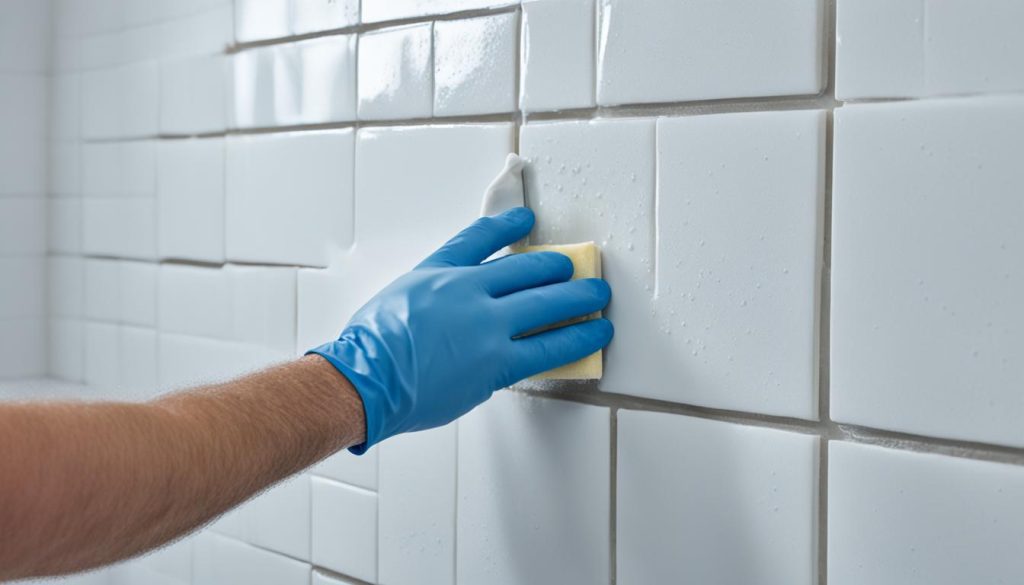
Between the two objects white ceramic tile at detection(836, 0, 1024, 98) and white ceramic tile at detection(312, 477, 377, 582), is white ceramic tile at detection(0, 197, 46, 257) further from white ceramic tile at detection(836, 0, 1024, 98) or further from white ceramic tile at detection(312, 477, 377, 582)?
white ceramic tile at detection(836, 0, 1024, 98)

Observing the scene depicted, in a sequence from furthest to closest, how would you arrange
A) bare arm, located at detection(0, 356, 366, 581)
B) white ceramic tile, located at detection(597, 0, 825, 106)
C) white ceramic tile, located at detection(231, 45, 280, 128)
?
1. white ceramic tile, located at detection(231, 45, 280, 128)
2. white ceramic tile, located at detection(597, 0, 825, 106)
3. bare arm, located at detection(0, 356, 366, 581)

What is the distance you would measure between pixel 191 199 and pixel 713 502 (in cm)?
92

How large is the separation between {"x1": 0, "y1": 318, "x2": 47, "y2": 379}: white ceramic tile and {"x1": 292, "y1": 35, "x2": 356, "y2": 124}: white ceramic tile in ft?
2.53

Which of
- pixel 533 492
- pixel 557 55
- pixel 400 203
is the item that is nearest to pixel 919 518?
pixel 533 492

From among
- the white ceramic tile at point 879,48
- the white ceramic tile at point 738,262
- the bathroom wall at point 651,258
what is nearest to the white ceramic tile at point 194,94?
the bathroom wall at point 651,258

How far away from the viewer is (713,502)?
92cm

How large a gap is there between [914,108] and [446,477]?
0.64 m

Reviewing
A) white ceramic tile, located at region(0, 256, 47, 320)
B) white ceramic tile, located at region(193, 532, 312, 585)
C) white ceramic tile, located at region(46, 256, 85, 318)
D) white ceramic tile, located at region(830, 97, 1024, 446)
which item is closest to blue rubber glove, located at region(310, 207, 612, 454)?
white ceramic tile, located at region(830, 97, 1024, 446)

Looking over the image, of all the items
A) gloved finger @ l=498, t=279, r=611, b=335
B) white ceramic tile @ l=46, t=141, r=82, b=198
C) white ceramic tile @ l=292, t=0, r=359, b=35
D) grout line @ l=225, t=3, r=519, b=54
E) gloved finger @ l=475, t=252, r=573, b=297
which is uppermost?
white ceramic tile @ l=292, t=0, r=359, b=35

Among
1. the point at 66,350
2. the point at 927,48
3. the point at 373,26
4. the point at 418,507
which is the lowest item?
the point at 418,507

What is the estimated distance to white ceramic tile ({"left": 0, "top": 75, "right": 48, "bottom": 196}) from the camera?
1.75m

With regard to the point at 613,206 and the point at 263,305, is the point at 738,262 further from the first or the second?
the point at 263,305

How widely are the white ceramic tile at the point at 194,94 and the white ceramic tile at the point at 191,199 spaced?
0.02 metres

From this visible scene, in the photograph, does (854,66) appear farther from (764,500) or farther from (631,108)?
(764,500)
